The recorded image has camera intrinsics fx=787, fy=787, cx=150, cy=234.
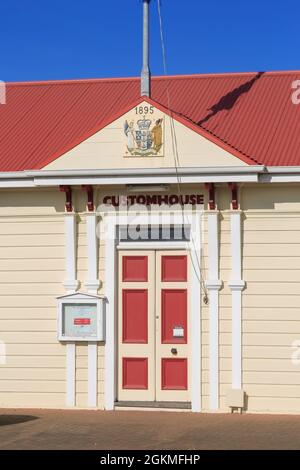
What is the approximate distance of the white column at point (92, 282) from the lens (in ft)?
35.8

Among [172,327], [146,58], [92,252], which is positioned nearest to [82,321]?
[92,252]

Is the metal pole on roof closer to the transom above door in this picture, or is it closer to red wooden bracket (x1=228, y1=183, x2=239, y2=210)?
red wooden bracket (x1=228, y1=183, x2=239, y2=210)

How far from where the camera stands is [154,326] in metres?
11.0

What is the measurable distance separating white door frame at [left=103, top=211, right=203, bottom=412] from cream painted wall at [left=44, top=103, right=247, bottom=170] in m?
0.80

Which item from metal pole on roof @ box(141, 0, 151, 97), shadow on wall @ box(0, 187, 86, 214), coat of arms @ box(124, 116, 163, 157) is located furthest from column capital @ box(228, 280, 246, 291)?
metal pole on roof @ box(141, 0, 151, 97)

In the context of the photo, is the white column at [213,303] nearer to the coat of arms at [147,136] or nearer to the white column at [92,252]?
the coat of arms at [147,136]

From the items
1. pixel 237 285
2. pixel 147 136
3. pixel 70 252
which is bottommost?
pixel 237 285

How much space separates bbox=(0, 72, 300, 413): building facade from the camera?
10547 mm

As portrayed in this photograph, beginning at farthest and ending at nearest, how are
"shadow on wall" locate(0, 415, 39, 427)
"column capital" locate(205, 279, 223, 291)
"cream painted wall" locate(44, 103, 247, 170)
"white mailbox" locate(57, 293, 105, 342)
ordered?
"white mailbox" locate(57, 293, 105, 342), "column capital" locate(205, 279, 223, 291), "cream painted wall" locate(44, 103, 247, 170), "shadow on wall" locate(0, 415, 39, 427)

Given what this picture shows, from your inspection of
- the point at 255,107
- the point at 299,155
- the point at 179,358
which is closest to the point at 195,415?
the point at 179,358

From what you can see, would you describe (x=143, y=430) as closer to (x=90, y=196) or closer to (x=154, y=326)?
(x=154, y=326)

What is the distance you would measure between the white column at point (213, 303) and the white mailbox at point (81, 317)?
1517 millimetres

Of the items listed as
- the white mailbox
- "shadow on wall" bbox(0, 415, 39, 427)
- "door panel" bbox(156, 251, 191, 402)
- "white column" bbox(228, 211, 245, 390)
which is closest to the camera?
"shadow on wall" bbox(0, 415, 39, 427)

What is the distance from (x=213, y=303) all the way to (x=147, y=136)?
2.44 metres
